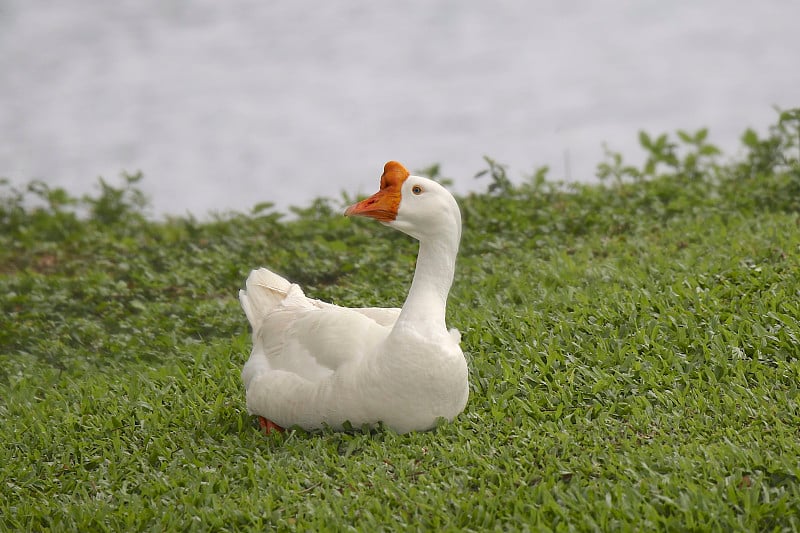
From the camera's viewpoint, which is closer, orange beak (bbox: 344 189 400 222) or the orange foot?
orange beak (bbox: 344 189 400 222)

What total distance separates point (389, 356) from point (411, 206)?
2.25 feet

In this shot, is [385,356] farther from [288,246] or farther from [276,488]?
[288,246]

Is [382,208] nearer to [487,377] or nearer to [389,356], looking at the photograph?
[389,356]

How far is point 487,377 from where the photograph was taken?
16.5 feet

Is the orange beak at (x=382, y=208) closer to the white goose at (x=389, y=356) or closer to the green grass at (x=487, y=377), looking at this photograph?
the white goose at (x=389, y=356)

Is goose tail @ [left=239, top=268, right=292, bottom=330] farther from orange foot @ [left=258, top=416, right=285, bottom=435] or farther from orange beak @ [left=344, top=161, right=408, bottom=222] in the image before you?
orange beak @ [left=344, top=161, right=408, bottom=222]

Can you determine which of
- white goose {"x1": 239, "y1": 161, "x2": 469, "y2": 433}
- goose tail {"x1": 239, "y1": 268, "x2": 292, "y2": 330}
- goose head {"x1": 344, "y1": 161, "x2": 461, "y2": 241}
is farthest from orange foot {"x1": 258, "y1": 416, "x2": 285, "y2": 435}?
goose head {"x1": 344, "y1": 161, "x2": 461, "y2": 241}

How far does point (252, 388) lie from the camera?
15.1ft

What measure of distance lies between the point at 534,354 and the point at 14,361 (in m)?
3.55

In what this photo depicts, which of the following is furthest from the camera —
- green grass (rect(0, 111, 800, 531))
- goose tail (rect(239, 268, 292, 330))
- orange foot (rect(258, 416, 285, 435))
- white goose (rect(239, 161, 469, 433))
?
goose tail (rect(239, 268, 292, 330))

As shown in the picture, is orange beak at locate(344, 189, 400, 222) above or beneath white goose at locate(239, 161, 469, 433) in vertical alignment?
above

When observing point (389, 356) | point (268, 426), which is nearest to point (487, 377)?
point (389, 356)

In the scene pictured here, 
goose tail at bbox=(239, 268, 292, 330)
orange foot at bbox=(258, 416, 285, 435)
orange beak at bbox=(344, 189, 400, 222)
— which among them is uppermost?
orange beak at bbox=(344, 189, 400, 222)

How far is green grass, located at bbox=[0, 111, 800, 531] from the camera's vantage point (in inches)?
150
